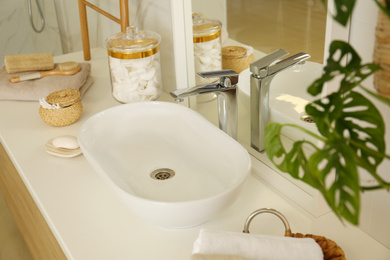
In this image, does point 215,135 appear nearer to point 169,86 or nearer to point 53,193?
point 53,193

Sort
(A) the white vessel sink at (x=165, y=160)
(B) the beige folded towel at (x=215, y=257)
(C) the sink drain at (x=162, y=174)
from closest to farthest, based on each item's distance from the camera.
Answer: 1. (B) the beige folded towel at (x=215, y=257)
2. (A) the white vessel sink at (x=165, y=160)
3. (C) the sink drain at (x=162, y=174)

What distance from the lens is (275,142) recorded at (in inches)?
21.4

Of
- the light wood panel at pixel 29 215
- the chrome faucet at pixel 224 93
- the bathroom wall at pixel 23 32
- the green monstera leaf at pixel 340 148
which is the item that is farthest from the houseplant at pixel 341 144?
the bathroom wall at pixel 23 32

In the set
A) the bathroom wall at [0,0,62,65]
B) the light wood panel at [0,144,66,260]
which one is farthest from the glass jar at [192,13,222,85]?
the bathroom wall at [0,0,62,65]

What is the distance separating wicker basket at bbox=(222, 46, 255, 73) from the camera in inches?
45.9

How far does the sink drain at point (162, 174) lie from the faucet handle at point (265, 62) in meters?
0.34

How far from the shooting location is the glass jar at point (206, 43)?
127cm

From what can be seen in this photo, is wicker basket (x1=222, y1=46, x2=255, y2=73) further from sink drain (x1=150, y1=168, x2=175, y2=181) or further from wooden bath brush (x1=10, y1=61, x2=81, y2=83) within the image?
wooden bath brush (x1=10, y1=61, x2=81, y2=83)

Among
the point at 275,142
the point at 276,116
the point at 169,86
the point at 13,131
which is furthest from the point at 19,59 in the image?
the point at 275,142

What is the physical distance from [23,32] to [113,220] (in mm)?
2373

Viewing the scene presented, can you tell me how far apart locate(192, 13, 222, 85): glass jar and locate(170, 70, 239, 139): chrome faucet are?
0.17 m

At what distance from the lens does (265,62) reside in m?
1.02

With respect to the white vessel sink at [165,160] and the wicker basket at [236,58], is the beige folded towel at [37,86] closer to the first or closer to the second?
the white vessel sink at [165,160]

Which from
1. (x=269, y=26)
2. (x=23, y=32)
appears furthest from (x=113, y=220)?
(x=23, y=32)
